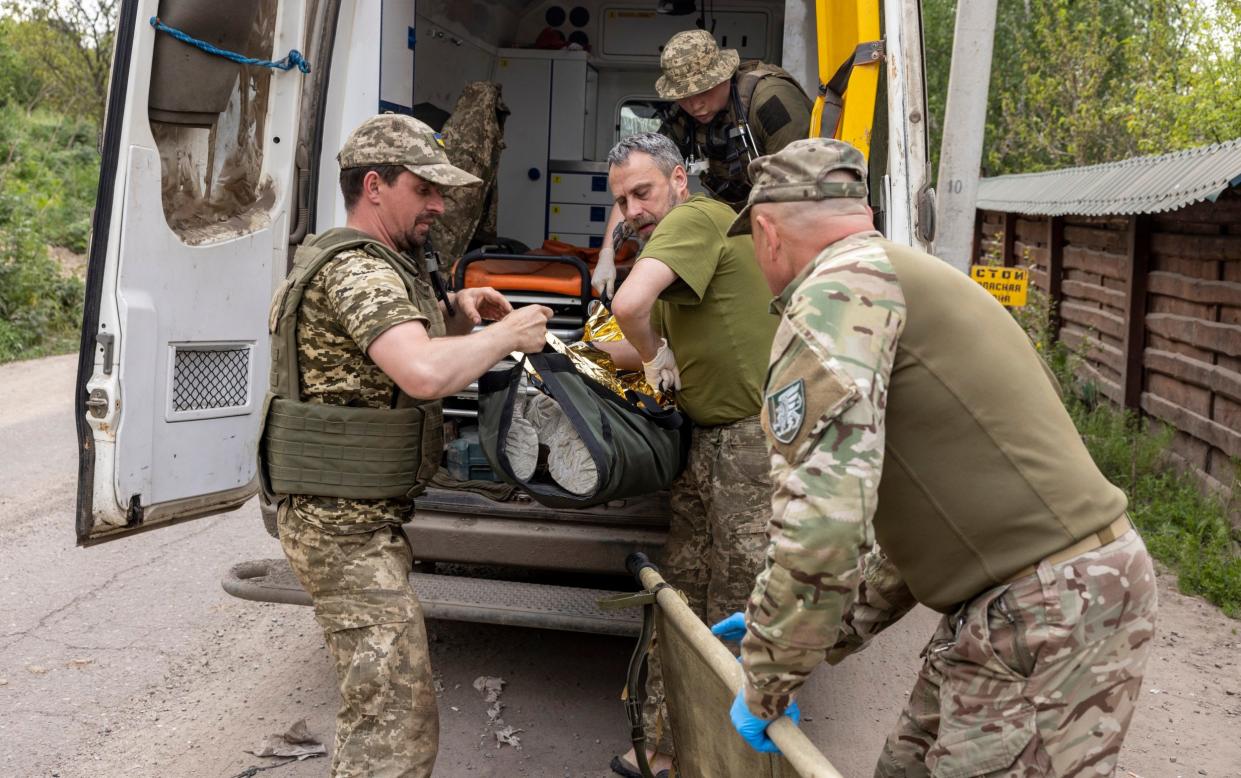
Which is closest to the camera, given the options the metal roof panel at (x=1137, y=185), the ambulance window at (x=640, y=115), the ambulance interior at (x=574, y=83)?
the metal roof panel at (x=1137, y=185)

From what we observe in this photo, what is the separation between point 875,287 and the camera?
204cm

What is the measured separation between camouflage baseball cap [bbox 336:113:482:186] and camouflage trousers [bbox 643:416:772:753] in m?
1.12

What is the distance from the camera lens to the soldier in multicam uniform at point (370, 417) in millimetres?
2824

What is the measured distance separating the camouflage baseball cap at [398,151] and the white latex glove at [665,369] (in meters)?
0.85

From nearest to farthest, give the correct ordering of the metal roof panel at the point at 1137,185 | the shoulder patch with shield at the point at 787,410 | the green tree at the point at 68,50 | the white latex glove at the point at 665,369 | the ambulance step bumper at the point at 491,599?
the shoulder patch with shield at the point at 787,410 < the white latex glove at the point at 665,369 < the ambulance step bumper at the point at 491,599 < the metal roof panel at the point at 1137,185 < the green tree at the point at 68,50

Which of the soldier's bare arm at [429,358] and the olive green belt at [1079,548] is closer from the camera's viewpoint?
the olive green belt at [1079,548]

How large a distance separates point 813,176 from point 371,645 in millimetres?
1576

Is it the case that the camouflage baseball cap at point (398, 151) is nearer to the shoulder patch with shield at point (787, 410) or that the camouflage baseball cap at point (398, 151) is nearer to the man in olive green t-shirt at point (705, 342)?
the man in olive green t-shirt at point (705, 342)

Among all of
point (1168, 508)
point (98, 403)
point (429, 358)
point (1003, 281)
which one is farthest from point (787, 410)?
point (1168, 508)

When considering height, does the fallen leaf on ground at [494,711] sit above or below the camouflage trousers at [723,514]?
below

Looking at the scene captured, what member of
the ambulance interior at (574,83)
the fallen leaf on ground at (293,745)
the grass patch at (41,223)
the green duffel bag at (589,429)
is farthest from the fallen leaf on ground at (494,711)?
the grass patch at (41,223)

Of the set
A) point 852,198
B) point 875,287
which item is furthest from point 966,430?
point 852,198

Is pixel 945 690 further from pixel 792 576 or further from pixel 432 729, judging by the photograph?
pixel 432 729

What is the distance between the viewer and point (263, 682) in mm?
4453
